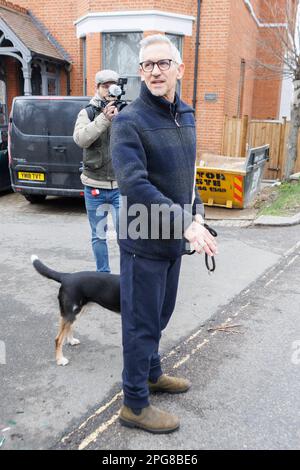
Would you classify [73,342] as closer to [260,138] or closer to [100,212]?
[100,212]

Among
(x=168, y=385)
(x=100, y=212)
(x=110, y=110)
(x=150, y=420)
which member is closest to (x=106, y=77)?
(x=110, y=110)

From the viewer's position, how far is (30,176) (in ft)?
27.5

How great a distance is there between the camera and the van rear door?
8008 mm

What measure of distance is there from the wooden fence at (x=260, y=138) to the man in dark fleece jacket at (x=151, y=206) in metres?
10.7

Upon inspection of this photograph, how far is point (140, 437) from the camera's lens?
252cm

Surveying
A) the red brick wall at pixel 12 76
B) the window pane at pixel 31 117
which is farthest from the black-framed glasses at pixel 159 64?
the red brick wall at pixel 12 76

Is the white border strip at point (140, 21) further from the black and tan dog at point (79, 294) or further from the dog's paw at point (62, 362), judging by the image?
the dog's paw at point (62, 362)

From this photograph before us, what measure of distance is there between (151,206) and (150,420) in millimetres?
1281

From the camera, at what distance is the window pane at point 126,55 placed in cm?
1218

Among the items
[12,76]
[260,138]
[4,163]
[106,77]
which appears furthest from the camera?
[12,76]

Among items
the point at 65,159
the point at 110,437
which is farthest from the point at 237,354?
the point at 65,159

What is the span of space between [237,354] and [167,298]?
1138mm

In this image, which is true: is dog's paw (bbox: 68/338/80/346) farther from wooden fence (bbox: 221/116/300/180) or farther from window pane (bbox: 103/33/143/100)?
wooden fence (bbox: 221/116/300/180)
